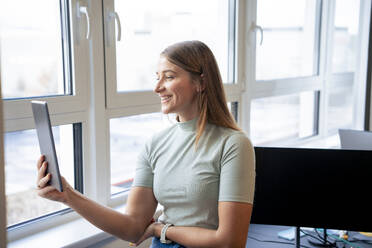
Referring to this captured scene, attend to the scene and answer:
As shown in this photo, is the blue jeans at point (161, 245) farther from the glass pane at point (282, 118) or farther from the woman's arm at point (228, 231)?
the glass pane at point (282, 118)

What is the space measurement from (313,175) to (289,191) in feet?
0.35

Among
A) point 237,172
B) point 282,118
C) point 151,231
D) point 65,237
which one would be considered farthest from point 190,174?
point 282,118

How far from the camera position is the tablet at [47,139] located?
1.20 m

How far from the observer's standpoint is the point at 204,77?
152 cm

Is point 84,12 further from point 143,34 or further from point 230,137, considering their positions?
point 230,137

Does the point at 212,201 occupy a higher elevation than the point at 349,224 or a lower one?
higher

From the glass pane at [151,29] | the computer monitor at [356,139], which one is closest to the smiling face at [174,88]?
the glass pane at [151,29]

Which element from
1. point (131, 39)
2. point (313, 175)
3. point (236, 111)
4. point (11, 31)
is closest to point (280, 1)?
point (236, 111)

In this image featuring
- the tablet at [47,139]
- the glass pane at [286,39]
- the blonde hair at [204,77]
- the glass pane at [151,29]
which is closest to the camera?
the tablet at [47,139]

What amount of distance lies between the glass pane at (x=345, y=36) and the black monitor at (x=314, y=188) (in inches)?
A: 91.0

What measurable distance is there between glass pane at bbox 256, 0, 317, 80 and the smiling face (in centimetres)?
141

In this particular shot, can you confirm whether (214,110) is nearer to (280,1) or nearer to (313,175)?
(313,175)

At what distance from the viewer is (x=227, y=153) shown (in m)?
1.45

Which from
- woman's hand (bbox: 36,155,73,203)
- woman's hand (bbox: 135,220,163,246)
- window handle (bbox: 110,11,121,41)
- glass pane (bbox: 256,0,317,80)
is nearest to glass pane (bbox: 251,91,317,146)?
glass pane (bbox: 256,0,317,80)
